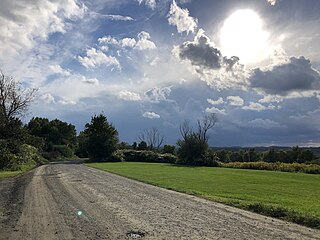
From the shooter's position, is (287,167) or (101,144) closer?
(287,167)

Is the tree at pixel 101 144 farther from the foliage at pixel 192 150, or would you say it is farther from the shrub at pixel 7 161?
the shrub at pixel 7 161

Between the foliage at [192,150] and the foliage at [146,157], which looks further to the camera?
the foliage at [146,157]

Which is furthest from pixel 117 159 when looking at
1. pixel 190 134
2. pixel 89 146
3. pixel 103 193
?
pixel 103 193

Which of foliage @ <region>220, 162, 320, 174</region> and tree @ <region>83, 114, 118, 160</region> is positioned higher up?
tree @ <region>83, 114, 118, 160</region>

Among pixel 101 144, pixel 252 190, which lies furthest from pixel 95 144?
pixel 252 190

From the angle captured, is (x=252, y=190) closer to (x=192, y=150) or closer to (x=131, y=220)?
(x=131, y=220)

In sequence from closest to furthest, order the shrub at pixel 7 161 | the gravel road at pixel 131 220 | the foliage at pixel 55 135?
the gravel road at pixel 131 220, the shrub at pixel 7 161, the foliage at pixel 55 135

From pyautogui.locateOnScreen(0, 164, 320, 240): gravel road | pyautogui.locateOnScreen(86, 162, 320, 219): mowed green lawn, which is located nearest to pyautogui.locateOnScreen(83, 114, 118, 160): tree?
pyautogui.locateOnScreen(86, 162, 320, 219): mowed green lawn

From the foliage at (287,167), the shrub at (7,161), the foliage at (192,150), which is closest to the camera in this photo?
the shrub at (7,161)

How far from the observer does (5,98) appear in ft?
214

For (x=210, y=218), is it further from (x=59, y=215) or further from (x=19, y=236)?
(x=19, y=236)

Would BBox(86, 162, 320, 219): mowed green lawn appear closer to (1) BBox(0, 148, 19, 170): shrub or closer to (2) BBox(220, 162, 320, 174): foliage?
(1) BBox(0, 148, 19, 170): shrub

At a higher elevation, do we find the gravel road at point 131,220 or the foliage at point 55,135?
the foliage at point 55,135

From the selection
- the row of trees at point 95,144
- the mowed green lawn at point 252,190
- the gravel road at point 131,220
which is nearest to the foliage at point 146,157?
the row of trees at point 95,144
